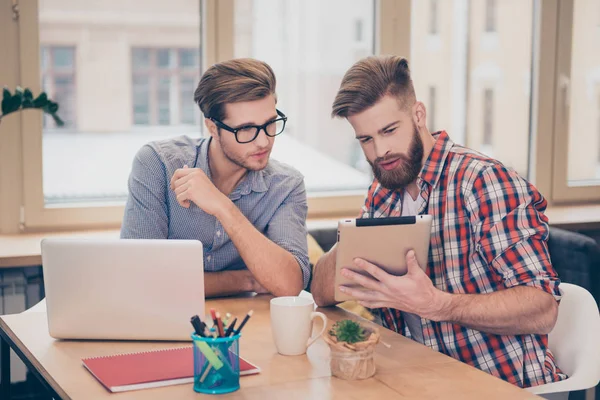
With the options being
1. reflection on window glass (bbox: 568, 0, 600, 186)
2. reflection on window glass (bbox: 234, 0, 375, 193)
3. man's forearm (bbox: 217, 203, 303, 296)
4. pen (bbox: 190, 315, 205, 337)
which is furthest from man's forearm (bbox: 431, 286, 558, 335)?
reflection on window glass (bbox: 568, 0, 600, 186)

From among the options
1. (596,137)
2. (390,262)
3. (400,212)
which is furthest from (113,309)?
(596,137)

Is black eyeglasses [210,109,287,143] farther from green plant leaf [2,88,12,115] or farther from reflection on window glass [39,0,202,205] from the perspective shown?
reflection on window glass [39,0,202,205]

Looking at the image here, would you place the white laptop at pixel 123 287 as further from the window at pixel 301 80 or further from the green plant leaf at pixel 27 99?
the window at pixel 301 80

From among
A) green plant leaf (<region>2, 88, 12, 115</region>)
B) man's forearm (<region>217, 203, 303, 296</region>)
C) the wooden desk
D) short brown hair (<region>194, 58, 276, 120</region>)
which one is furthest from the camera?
green plant leaf (<region>2, 88, 12, 115</region>)

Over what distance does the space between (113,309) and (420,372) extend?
67 centimetres

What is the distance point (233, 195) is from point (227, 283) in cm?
28

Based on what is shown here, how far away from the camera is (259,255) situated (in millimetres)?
2096

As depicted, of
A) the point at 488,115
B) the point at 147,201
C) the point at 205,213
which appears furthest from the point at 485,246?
the point at 488,115

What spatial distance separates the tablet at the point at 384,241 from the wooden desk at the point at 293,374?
6.8 inches

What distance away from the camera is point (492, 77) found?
4062mm

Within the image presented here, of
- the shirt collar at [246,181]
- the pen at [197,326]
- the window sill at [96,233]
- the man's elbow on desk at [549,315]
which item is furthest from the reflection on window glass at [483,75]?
the pen at [197,326]

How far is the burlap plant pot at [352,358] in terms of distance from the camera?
1.44m

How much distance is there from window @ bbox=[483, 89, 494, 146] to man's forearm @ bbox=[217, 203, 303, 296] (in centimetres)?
227

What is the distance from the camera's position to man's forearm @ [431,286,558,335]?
5.69 feet
